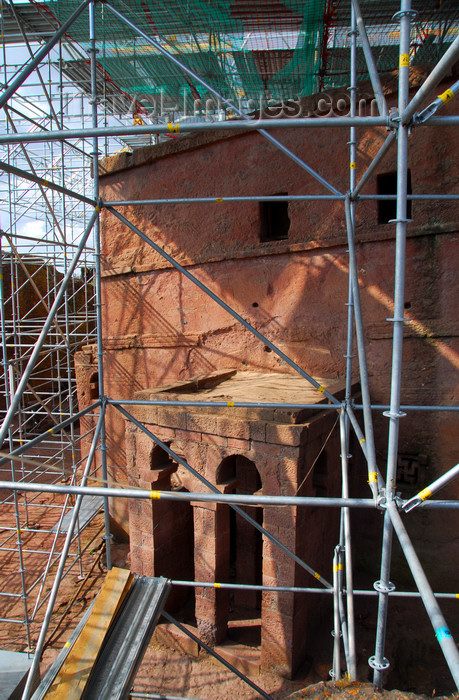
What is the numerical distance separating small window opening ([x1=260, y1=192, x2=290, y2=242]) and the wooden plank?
443 cm

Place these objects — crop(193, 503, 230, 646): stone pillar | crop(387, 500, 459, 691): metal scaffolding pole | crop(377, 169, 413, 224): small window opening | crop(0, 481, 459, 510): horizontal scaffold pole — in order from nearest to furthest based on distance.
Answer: crop(387, 500, 459, 691): metal scaffolding pole
crop(0, 481, 459, 510): horizontal scaffold pole
crop(193, 503, 230, 646): stone pillar
crop(377, 169, 413, 224): small window opening

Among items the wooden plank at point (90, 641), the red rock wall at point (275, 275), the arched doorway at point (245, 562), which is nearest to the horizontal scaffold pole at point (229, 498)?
the wooden plank at point (90, 641)

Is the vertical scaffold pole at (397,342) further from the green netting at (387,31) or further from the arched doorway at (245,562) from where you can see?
the green netting at (387,31)

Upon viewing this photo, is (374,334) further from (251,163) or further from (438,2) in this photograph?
(438,2)

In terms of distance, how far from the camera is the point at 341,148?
5.61m

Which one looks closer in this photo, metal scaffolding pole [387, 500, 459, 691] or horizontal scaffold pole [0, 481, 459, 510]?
metal scaffolding pole [387, 500, 459, 691]

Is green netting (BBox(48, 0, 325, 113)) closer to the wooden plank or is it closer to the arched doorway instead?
the arched doorway

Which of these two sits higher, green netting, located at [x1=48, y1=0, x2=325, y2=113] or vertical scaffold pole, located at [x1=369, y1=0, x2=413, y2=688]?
green netting, located at [x1=48, y1=0, x2=325, y2=113]

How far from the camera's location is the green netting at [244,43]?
21.1 ft

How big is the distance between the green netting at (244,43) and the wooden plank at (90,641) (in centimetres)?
613

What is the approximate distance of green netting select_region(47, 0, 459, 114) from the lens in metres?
6.43

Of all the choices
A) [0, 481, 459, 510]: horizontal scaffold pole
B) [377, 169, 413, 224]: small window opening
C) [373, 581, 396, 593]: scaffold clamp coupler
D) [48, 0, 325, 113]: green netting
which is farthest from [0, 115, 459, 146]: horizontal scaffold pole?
[48, 0, 325, 113]: green netting

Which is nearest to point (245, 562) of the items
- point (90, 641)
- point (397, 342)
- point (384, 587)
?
point (90, 641)

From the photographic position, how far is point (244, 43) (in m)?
7.61
